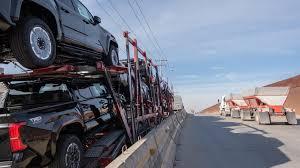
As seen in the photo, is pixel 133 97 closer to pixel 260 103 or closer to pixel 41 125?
pixel 41 125

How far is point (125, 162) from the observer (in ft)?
18.2

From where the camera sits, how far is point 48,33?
7980 millimetres

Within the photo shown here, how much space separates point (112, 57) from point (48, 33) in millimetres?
4200

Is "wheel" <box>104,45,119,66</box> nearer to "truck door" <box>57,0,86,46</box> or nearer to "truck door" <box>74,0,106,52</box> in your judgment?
"truck door" <box>74,0,106,52</box>

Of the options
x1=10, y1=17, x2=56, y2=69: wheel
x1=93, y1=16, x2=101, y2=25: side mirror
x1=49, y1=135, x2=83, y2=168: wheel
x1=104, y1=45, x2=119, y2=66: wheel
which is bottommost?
x1=49, y1=135, x2=83, y2=168: wheel

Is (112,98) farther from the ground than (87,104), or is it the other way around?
(112,98)

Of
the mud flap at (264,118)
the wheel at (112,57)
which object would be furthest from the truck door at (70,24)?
the mud flap at (264,118)

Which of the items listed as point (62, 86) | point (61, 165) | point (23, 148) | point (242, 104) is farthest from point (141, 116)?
point (242, 104)

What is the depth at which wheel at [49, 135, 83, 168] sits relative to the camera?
6438mm

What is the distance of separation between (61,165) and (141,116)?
16.3 feet

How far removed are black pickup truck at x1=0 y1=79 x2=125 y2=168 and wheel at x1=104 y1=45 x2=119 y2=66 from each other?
221 centimetres

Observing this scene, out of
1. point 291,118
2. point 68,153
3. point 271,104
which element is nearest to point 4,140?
point 68,153

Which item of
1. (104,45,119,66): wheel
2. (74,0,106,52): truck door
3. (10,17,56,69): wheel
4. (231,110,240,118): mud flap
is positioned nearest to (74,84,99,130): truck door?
(10,17,56,69): wheel

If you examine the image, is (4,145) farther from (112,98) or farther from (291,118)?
(291,118)
